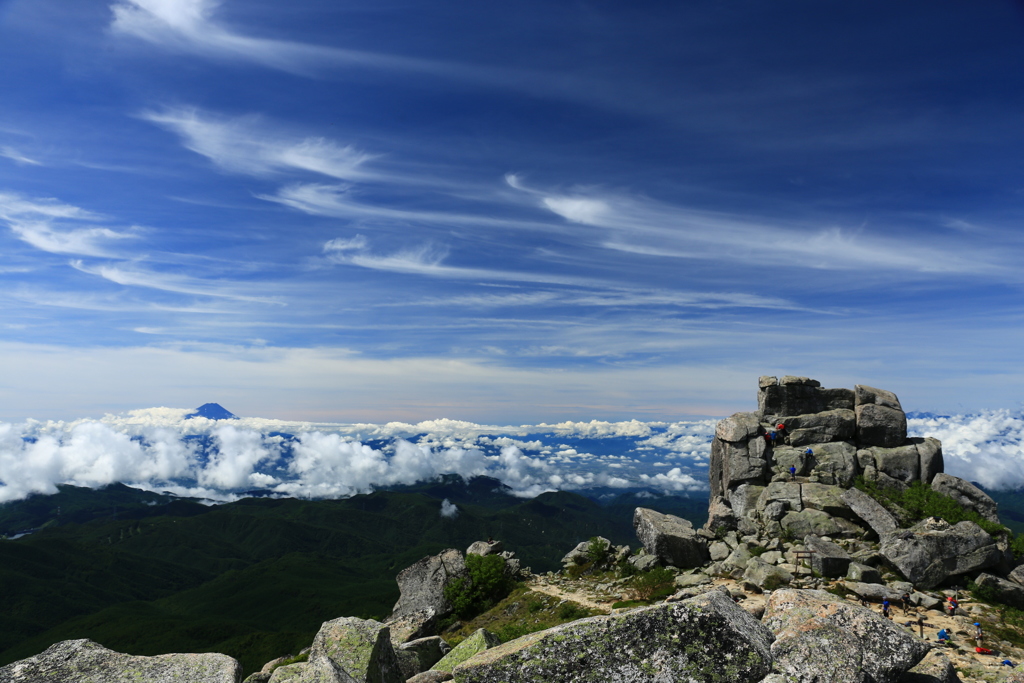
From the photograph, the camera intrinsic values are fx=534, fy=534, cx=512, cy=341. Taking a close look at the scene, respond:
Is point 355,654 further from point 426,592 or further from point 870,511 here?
point 870,511

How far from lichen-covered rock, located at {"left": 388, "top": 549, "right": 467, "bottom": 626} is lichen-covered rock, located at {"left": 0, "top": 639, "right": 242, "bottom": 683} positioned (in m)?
38.1

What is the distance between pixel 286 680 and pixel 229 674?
1.29 meters

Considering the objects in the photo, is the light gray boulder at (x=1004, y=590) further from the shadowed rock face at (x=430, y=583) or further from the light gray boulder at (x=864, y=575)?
the shadowed rock face at (x=430, y=583)

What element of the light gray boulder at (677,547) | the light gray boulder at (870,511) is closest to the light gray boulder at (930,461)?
the light gray boulder at (870,511)

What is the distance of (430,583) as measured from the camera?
165ft

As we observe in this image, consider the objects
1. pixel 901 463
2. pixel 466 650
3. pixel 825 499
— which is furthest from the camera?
pixel 901 463

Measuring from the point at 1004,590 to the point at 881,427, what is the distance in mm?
17094

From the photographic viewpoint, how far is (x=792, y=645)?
9461mm

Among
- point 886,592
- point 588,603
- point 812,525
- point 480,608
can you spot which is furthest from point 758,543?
point 480,608

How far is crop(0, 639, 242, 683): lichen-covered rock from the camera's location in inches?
422

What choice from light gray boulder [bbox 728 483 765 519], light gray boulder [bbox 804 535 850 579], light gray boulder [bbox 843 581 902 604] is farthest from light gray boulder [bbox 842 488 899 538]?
→ light gray boulder [bbox 843 581 902 604]

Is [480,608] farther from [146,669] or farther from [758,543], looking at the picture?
[146,669]

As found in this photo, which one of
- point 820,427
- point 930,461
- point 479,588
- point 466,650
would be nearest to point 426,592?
point 479,588

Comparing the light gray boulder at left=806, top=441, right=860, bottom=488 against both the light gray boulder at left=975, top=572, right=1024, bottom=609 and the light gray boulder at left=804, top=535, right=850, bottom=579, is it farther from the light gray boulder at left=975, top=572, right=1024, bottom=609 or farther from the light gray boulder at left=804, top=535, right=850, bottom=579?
the light gray boulder at left=975, top=572, right=1024, bottom=609
